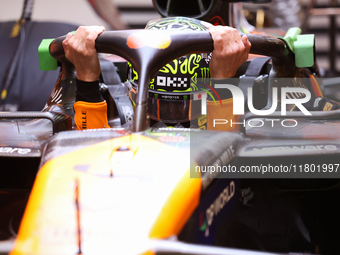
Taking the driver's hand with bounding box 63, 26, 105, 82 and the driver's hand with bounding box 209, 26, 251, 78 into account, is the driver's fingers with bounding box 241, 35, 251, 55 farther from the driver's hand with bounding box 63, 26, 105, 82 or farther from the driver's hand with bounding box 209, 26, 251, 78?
the driver's hand with bounding box 63, 26, 105, 82

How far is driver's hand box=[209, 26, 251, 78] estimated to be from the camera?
912 millimetres

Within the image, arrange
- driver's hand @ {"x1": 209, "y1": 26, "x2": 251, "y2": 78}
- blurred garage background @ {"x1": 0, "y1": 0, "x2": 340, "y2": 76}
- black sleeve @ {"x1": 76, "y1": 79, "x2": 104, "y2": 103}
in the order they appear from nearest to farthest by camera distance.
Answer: driver's hand @ {"x1": 209, "y1": 26, "x2": 251, "y2": 78} < black sleeve @ {"x1": 76, "y1": 79, "x2": 104, "y2": 103} < blurred garage background @ {"x1": 0, "y1": 0, "x2": 340, "y2": 76}

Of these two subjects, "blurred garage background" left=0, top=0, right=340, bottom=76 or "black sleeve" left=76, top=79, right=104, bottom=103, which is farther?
"blurred garage background" left=0, top=0, right=340, bottom=76

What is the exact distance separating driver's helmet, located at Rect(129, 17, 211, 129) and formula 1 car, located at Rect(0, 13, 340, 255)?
0.63ft

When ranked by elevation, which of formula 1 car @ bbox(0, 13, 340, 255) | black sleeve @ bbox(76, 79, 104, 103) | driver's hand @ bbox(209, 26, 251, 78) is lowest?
formula 1 car @ bbox(0, 13, 340, 255)

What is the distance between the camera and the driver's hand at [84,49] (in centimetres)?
95

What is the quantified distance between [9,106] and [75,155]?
2172 millimetres

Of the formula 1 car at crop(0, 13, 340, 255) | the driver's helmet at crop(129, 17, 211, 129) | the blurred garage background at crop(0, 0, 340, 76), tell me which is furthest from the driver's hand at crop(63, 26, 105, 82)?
the blurred garage background at crop(0, 0, 340, 76)

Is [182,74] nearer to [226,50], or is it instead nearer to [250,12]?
[226,50]

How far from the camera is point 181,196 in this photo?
23.1 inches

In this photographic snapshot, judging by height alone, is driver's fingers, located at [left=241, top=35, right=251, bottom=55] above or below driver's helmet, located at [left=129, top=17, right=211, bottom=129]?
above

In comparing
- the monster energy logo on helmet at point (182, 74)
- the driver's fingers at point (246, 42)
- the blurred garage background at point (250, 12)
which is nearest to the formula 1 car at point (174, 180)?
the driver's fingers at point (246, 42)

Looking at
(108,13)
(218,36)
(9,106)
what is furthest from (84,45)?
(108,13)

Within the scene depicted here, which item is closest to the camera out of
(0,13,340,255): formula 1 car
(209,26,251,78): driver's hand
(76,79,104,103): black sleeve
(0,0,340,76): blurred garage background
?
(0,13,340,255): formula 1 car
